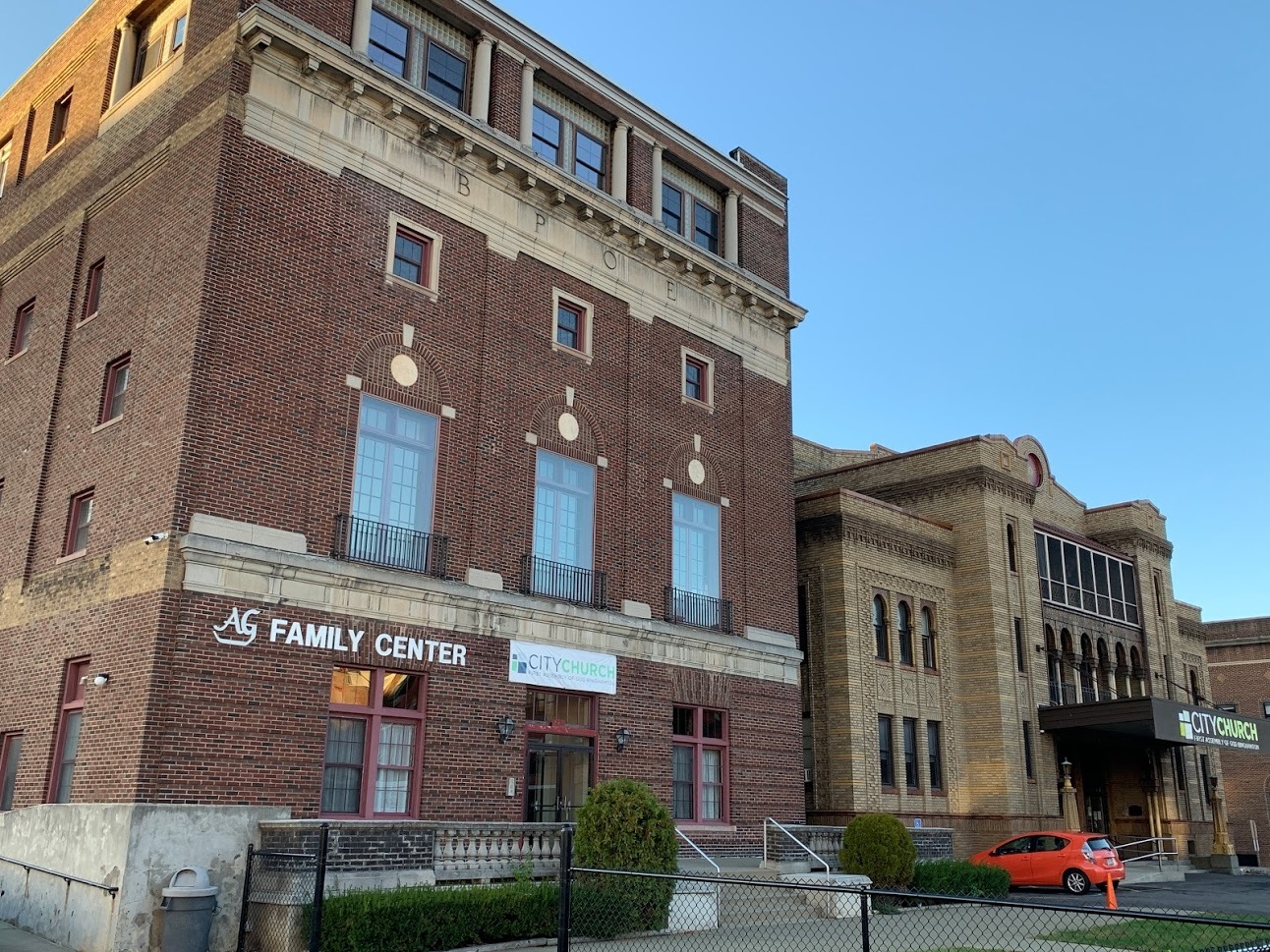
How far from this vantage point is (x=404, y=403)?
22250mm

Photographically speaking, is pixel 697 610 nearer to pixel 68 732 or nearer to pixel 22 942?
pixel 68 732

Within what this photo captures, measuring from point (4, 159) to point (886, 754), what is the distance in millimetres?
28469

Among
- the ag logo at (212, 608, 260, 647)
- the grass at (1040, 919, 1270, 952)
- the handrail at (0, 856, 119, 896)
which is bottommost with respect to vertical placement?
the grass at (1040, 919, 1270, 952)

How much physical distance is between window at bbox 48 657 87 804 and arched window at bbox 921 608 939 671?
78.8ft

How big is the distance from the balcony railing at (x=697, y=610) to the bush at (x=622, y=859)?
7149 mm

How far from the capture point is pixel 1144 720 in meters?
35.8

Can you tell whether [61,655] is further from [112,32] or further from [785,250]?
[785,250]

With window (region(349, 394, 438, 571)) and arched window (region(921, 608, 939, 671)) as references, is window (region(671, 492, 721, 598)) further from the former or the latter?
arched window (region(921, 608, 939, 671))

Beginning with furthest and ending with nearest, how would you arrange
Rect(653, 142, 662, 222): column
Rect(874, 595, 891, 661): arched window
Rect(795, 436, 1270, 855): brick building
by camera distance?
1. Rect(874, 595, 891, 661): arched window
2. Rect(795, 436, 1270, 855): brick building
3. Rect(653, 142, 662, 222): column

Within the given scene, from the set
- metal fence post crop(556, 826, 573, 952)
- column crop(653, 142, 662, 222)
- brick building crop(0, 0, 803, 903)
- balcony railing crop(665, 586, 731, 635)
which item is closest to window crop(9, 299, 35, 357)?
→ brick building crop(0, 0, 803, 903)

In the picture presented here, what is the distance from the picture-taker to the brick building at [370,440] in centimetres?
1916

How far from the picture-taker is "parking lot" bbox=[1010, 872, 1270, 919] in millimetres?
26328

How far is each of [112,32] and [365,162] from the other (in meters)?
7.58

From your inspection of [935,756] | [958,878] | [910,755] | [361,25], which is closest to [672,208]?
[361,25]
